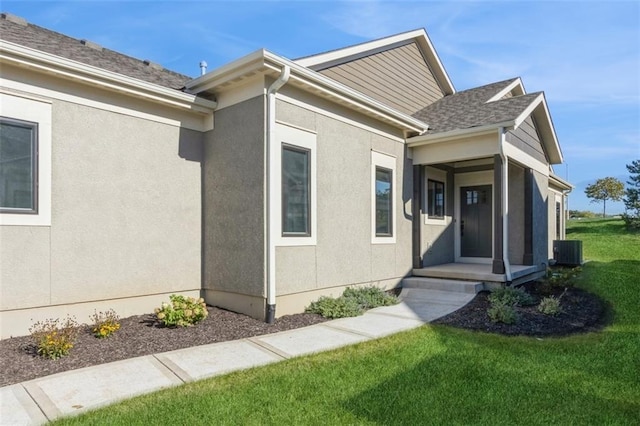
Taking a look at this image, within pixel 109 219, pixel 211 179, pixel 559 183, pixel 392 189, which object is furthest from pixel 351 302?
pixel 559 183

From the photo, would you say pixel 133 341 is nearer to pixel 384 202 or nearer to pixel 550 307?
pixel 384 202

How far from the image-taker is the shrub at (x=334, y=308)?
6785 millimetres

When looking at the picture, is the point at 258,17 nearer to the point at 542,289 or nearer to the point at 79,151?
the point at 79,151

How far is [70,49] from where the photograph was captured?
6.62 m

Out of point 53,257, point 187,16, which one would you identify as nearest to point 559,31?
point 187,16

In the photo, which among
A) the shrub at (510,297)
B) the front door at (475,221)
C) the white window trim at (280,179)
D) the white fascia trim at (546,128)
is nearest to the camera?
the white window trim at (280,179)

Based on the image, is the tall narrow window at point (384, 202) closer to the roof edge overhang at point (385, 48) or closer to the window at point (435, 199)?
the window at point (435, 199)

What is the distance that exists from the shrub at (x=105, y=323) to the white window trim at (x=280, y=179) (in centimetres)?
248

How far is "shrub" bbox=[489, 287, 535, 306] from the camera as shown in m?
7.32

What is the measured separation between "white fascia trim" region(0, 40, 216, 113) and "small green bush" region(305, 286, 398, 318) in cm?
→ 397

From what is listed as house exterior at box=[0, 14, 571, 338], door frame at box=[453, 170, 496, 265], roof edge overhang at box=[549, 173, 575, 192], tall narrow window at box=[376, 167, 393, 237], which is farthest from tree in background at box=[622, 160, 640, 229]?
tall narrow window at box=[376, 167, 393, 237]

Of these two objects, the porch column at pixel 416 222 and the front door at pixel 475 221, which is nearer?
the porch column at pixel 416 222

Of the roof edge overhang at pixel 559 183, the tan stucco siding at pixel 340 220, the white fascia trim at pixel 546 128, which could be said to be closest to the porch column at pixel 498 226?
the white fascia trim at pixel 546 128

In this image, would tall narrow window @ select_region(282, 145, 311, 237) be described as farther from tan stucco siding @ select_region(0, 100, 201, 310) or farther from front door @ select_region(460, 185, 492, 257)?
front door @ select_region(460, 185, 492, 257)
